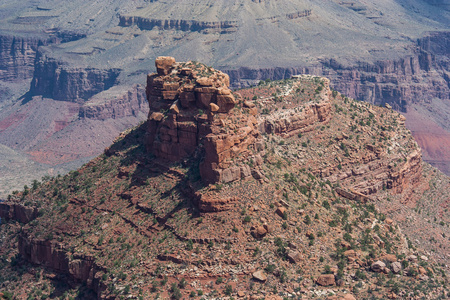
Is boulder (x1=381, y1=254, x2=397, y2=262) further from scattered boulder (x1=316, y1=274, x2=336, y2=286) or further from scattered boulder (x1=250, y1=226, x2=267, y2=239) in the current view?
scattered boulder (x1=250, y1=226, x2=267, y2=239)

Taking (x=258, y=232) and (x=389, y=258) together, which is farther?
(x=389, y=258)

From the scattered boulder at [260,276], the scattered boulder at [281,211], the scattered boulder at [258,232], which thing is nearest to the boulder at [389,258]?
the scattered boulder at [281,211]

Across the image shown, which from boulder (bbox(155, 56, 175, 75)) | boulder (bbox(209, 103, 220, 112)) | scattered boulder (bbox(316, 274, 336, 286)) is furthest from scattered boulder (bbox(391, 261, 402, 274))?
boulder (bbox(155, 56, 175, 75))

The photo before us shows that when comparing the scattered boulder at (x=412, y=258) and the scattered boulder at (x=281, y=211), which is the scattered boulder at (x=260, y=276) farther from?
the scattered boulder at (x=412, y=258)

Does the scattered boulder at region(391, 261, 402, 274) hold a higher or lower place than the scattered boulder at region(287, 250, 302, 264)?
lower

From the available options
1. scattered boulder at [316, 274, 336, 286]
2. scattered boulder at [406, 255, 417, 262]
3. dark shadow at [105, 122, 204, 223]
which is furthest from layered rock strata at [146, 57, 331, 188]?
scattered boulder at [406, 255, 417, 262]

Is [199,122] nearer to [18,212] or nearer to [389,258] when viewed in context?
[389,258]

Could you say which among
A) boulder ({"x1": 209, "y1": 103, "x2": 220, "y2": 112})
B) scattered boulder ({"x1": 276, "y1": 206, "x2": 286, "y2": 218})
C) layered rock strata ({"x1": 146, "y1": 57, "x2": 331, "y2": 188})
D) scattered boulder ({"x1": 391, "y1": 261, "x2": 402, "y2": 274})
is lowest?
scattered boulder ({"x1": 391, "y1": 261, "x2": 402, "y2": 274})

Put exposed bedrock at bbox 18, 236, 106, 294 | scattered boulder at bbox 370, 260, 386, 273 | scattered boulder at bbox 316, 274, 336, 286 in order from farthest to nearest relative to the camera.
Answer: exposed bedrock at bbox 18, 236, 106, 294, scattered boulder at bbox 370, 260, 386, 273, scattered boulder at bbox 316, 274, 336, 286

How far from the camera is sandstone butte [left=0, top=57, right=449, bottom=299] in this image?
71.7m

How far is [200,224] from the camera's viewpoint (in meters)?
74.4

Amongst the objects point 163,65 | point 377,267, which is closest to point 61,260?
point 163,65

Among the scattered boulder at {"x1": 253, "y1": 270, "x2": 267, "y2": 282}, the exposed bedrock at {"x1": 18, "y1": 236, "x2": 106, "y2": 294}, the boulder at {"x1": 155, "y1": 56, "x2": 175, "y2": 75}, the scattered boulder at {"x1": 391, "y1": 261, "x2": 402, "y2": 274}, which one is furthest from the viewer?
the boulder at {"x1": 155, "y1": 56, "x2": 175, "y2": 75}

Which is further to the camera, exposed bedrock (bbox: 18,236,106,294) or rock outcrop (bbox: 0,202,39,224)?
rock outcrop (bbox: 0,202,39,224)
